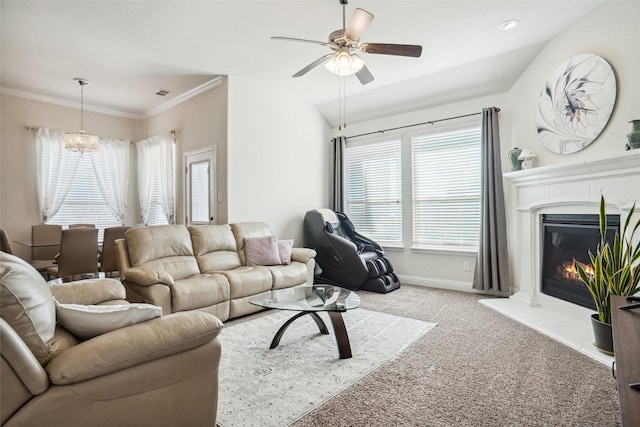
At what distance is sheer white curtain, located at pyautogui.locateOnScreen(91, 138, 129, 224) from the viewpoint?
5.89 metres

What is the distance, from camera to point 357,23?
2416 millimetres

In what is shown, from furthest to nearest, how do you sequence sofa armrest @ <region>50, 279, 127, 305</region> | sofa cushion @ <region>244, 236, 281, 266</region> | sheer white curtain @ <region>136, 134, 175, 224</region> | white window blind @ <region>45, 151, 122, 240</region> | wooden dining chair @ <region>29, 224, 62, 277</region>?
sheer white curtain @ <region>136, 134, 175, 224</region>
white window blind @ <region>45, 151, 122, 240</region>
wooden dining chair @ <region>29, 224, 62, 277</region>
sofa cushion @ <region>244, 236, 281, 266</region>
sofa armrest @ <region>50, 279, 127, 305</region>

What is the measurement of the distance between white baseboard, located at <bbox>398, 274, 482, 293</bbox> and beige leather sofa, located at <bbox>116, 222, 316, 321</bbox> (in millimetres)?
1734

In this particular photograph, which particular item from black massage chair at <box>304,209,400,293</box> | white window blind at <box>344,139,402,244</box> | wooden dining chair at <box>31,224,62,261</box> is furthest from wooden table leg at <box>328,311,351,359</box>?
wooden dining chair at <box>31,224,62,261</box>

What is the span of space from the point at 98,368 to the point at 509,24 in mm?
4185

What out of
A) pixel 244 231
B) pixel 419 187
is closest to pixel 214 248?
pixel 244 231

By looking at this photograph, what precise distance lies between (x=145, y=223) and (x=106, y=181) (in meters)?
0.99

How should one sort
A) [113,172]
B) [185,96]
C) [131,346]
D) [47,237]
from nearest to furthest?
[131,346], [47,237], [185,96], [113,172]

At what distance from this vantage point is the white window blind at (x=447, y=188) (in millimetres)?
4688

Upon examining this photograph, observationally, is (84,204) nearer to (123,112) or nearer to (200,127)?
(123,112)

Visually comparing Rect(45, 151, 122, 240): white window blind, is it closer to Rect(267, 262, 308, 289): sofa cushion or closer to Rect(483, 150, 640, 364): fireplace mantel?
Rect(267, 262, 308, 289): sofa cushion

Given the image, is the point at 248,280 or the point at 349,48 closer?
the point at 349,48

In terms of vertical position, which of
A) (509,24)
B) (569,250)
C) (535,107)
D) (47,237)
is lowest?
(569,250)

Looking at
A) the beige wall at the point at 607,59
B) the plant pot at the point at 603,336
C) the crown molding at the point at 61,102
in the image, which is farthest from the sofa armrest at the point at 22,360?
the crown molding at the point at 61,102
